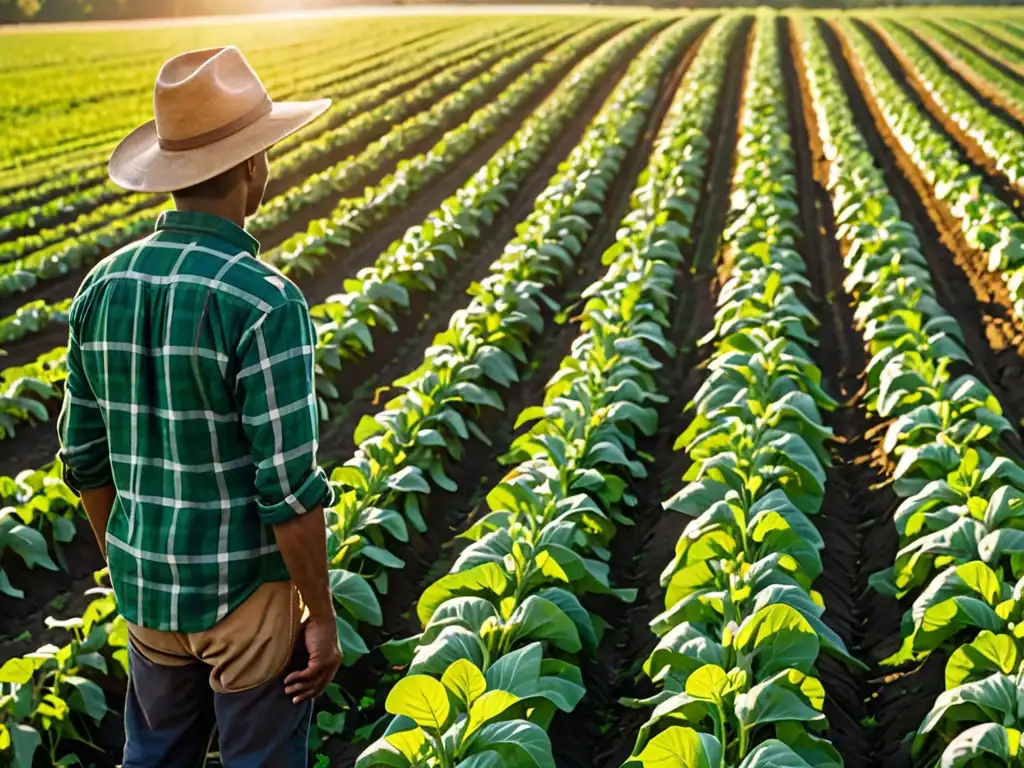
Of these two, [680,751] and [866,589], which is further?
[866,589]

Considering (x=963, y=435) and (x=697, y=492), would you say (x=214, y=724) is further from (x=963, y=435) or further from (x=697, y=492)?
(x=963, y=435)

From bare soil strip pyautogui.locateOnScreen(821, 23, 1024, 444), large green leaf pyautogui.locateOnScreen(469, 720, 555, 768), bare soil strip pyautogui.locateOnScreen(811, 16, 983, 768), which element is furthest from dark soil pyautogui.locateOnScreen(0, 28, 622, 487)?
large green leaf pyautogui.locateOnScreen(469, 720, 555, 768)

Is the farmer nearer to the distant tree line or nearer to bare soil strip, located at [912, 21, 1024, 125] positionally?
bare soil strip, located at [912, 21, 1024, 125]

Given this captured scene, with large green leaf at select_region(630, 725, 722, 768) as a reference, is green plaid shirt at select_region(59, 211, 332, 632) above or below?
above

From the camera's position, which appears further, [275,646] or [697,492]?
[697,492]

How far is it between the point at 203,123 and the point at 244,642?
1.20m

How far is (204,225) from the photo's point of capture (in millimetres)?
2314

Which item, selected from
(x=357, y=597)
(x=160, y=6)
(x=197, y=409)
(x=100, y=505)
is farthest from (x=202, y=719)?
(x=160, y=6)

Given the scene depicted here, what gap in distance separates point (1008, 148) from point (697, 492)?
1026 centimetres

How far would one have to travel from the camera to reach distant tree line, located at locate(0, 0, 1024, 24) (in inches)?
2095

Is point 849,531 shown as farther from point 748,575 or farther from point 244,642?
point 244,642

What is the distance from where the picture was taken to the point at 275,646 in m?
2.51

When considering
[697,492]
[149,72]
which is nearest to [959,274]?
[697,492]

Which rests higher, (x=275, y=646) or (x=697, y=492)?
(x=275, y=646)
